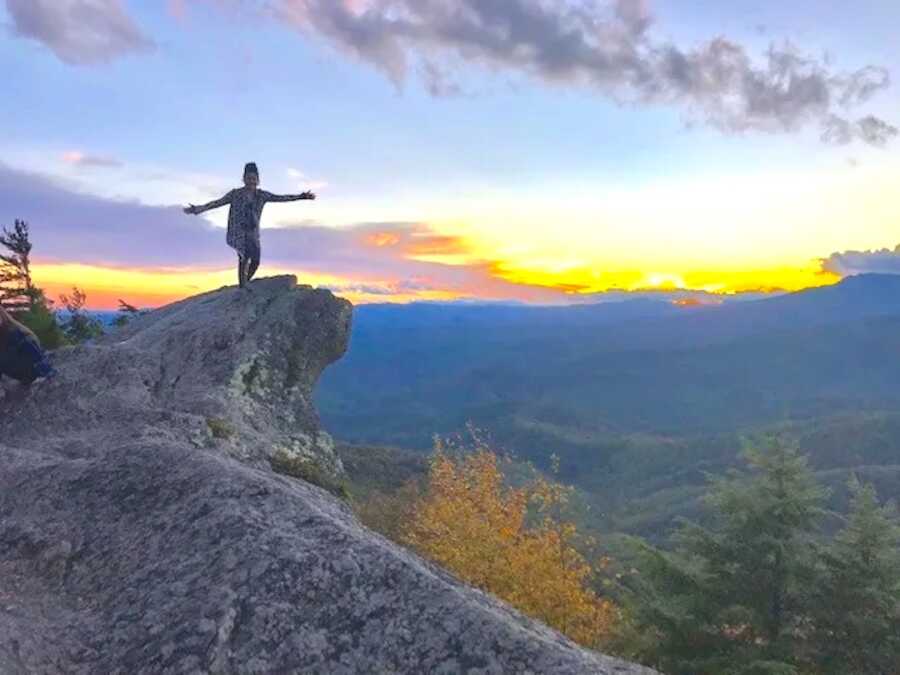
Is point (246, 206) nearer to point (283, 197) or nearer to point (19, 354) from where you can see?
point (283, 197)

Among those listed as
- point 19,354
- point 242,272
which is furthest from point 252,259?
point 19,354

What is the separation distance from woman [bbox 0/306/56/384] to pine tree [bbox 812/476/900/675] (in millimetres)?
24147

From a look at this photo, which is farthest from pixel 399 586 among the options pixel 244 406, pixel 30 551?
pixel 244 406

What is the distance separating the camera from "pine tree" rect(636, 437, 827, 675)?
2473 centimetres

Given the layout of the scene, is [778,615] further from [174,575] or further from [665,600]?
[174,575]

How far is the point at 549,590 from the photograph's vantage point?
32.5m

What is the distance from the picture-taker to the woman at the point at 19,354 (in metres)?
15.6

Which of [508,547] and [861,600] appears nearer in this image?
[861,600]

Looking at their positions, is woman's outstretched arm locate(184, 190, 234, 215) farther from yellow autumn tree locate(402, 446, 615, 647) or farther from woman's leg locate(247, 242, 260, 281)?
yellow autumn tree locate(402, 446, 615, 647)

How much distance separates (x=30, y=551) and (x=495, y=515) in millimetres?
29566

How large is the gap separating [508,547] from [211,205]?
68.0 feet

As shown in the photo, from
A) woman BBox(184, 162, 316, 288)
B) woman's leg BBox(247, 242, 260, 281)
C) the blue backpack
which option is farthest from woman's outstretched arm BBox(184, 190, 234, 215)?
the blue backpack

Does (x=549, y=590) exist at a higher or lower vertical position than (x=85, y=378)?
lower

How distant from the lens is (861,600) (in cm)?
2472
